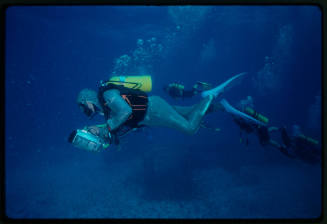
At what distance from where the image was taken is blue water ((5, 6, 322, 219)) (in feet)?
29.2

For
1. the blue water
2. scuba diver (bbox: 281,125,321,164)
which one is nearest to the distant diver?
scuba diver (bbox: 281,125,321,164)

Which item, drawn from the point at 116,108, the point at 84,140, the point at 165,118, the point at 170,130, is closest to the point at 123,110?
the point at 116,108

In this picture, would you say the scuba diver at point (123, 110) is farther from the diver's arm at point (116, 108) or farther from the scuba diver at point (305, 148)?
the scuba diver at point (305, 148)

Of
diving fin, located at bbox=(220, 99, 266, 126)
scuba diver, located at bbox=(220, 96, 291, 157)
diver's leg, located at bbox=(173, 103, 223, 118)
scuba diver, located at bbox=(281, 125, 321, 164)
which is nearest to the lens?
diver's leg, located at bbox=(173, 103, 223, 118)

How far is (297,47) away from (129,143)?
1483 inches

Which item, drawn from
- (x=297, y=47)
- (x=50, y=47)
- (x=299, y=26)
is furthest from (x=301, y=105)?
(x=50, y=47)

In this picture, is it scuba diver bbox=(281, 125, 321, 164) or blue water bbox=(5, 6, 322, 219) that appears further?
blue water bbox=(5, 6, 322, 219)

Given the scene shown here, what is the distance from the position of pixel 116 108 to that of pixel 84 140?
0.80 metres

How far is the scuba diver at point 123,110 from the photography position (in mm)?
3465

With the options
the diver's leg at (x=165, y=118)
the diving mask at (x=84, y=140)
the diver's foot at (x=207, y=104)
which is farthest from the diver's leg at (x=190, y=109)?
the diving mask at (x=84, y=140)

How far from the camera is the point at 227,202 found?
27.7 feet

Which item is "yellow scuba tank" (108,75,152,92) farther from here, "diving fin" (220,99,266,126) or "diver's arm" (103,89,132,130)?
"diving fin" (220,99,266,126)

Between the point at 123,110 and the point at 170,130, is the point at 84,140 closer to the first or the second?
the point at 123,110

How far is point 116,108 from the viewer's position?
3.57m
